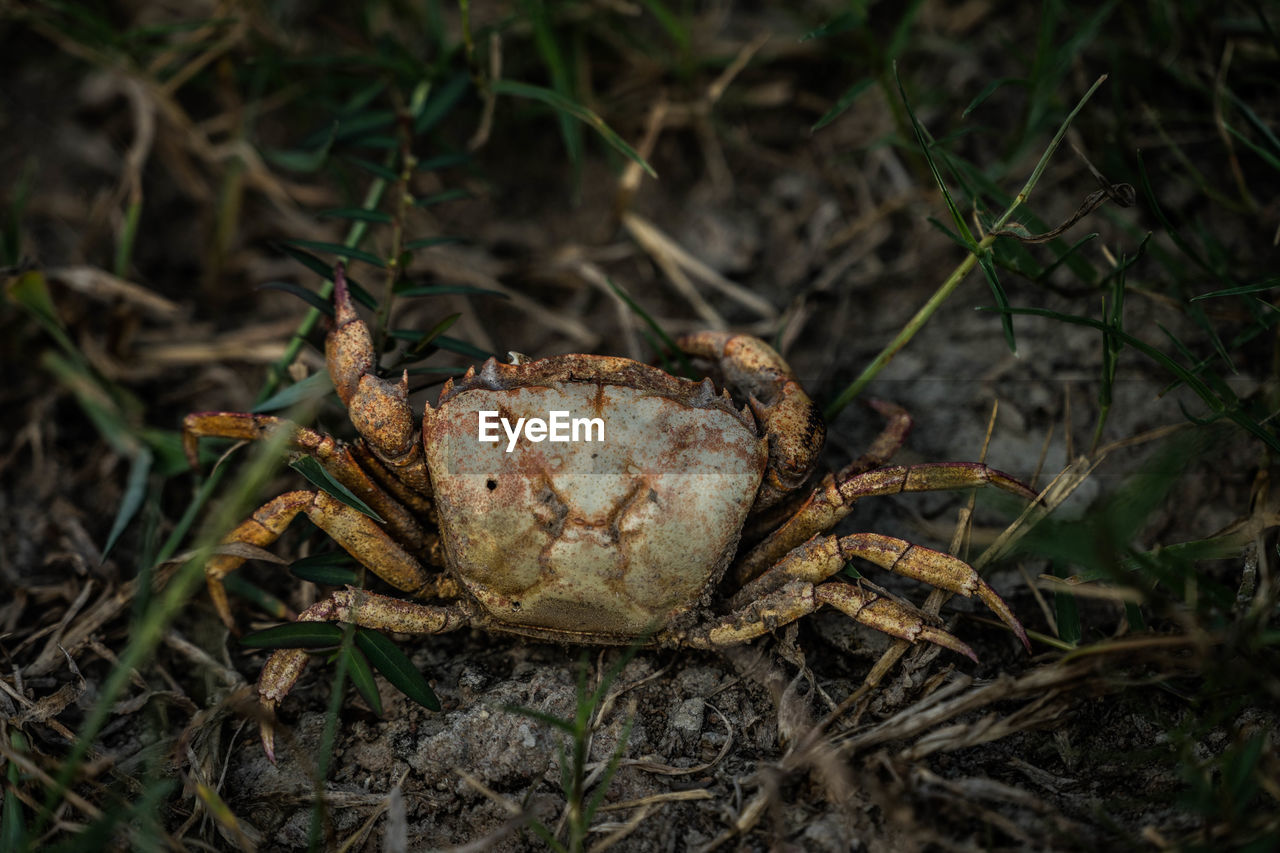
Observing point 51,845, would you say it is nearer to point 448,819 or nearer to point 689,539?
point 448,819

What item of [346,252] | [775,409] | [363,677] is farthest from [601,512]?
[346,252]

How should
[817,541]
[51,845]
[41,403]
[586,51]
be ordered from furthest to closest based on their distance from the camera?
[586,51], [41,403], [817,541], [51,845]

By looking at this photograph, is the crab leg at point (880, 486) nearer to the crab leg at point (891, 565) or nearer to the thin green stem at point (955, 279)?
the crab leg at point (891, 565)

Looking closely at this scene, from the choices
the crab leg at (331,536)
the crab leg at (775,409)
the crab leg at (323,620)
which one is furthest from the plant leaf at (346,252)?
the crab leg at (775,409)

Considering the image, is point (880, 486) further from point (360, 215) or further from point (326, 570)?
point (360, 215)

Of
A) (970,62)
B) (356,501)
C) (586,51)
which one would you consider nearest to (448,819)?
(356,501)

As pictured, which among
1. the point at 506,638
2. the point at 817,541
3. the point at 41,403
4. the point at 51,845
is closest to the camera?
the point at 51,845
